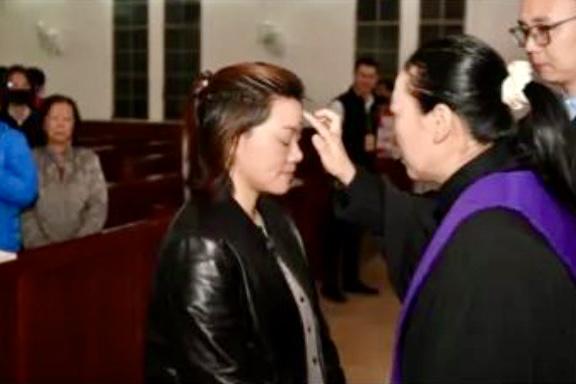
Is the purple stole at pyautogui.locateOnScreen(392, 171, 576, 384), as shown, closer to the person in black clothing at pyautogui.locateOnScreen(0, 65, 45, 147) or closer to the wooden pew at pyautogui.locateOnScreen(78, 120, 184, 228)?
the person in black clothing at pyautogui.locateOnScreen(0, 65, 45, 147)

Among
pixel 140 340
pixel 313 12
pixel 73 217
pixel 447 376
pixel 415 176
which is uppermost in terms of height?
pixel 313 12

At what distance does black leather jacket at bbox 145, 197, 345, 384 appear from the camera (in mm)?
1518

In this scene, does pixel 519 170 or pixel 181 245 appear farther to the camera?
pixel 181 245

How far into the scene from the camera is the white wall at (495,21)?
832 cm

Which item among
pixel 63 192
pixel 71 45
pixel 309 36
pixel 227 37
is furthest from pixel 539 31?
pixel 71 45

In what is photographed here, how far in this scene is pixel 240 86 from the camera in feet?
5.26

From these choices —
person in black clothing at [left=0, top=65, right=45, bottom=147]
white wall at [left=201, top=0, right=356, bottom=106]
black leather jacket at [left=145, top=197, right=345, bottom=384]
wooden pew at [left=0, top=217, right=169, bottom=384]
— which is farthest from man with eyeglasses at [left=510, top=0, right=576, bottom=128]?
white wall at [left=201, top=0, right=356, bottom=106]

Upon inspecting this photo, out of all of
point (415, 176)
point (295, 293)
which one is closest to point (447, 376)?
point (415, 176)

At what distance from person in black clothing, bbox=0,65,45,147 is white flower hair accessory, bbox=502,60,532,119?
276 centimetres

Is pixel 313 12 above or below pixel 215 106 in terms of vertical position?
above

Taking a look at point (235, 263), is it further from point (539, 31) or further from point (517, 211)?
point (539, 31)

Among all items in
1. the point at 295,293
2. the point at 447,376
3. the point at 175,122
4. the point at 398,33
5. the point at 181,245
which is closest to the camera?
the point at 447,376

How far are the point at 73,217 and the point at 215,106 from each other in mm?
2266

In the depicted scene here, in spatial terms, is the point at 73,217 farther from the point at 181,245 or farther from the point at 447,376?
the point at 447,376
